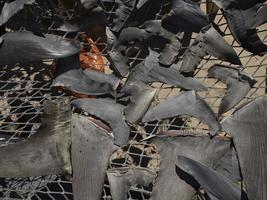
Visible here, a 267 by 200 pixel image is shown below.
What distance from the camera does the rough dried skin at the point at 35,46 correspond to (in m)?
1.39

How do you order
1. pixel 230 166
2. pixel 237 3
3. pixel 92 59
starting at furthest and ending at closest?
1. pixel 92 59
2. pixel 230 166
3. pixel 237 3

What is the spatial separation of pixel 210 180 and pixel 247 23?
453mm

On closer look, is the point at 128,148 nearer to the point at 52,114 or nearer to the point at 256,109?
the point at 52,114

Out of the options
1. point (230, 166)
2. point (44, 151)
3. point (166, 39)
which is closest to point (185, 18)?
point (166, 39)

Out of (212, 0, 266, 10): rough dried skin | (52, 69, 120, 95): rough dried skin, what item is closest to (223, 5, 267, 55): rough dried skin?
(212, 0, 266, 10): rough dried skin

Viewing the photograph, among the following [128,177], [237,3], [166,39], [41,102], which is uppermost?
[237,3]

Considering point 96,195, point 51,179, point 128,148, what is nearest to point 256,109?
point 128,148

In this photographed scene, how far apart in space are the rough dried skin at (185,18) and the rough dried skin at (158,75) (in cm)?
10

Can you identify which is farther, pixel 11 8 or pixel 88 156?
pixel 88 156

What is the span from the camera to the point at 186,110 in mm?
1401

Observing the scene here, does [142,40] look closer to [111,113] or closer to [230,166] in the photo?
[111,113]

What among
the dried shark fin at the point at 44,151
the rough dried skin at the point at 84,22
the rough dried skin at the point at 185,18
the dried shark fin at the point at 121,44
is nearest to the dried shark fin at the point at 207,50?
the rough dried skin at the point at 185,18

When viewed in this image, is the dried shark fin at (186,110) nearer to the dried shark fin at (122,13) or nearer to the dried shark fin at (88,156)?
the dried shark fin at (88,156)

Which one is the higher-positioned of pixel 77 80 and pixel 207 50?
pixel 207 50
